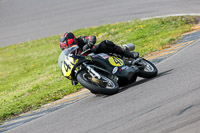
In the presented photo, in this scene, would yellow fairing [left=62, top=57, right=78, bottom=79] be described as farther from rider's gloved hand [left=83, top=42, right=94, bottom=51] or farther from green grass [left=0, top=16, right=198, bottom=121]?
green grass [left=0, top=16, right=198, bottom=121]

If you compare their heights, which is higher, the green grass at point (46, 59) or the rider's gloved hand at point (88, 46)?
the rider's gloved hand at point (88, 46)

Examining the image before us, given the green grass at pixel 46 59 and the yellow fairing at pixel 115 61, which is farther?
the green grass at pixel 46 59

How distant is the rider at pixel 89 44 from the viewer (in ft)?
25.1

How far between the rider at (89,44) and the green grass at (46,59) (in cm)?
177

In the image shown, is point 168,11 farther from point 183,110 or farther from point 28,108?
point 183,110

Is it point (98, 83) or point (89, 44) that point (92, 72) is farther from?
point (89, 44)

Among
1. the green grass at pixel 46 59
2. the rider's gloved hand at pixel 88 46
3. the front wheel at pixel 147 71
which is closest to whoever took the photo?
the rider's gloved hand at pixel 88 46

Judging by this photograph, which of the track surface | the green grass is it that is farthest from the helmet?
the track surface

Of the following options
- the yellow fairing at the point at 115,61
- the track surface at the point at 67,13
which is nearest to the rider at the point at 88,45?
the yellow fairing at the point at 115,61

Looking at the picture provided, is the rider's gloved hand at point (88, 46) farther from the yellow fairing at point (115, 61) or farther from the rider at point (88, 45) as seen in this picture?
the yellow fairing at point (115, 61)

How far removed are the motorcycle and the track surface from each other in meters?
8.55

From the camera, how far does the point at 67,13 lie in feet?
75.2

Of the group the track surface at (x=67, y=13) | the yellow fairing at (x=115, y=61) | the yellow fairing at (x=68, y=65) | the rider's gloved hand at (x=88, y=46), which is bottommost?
the track surface at (x=67, y=13)

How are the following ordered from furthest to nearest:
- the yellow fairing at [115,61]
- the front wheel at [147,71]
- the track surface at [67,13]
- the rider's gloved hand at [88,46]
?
1. the track surface at [67,13]
2. the front wheel at [147,71]
3. the yellow fairing at [115,61]
4. the rider's gloved hand at [88,46]
